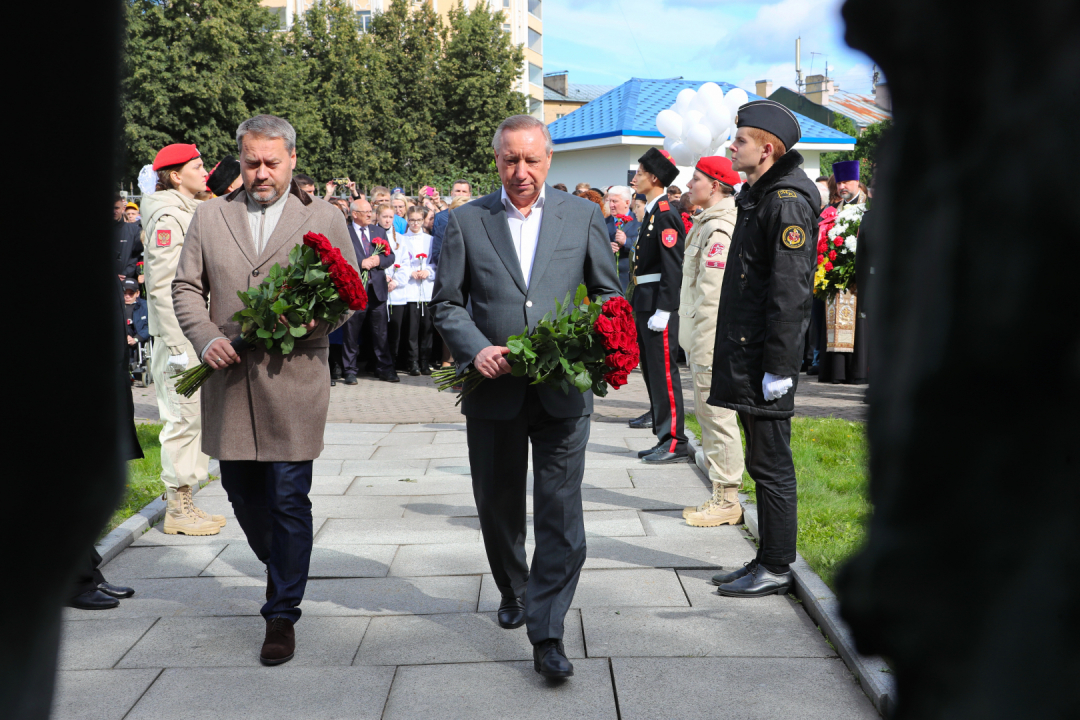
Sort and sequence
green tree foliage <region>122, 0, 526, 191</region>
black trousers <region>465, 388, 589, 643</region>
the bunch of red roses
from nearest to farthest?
1. the bunch of red roses
2. black trousers <region>465, 388, 589, 643</region>
3. green tree foliage <region>122, 0, 526, 191</region>

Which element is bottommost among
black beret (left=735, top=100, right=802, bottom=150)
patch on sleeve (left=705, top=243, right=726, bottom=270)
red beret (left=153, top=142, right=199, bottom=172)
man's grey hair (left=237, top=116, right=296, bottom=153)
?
patch on sleeve (left=705, top=243, right=726, bottom=270)

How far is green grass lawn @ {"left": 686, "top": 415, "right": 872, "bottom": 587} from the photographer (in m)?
5.35

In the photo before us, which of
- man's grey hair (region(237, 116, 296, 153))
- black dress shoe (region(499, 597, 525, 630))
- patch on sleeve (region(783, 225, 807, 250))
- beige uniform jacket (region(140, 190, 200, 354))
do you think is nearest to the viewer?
man's grey hair (region(237, 116, 296, 153))

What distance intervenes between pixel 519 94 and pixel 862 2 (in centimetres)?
5764

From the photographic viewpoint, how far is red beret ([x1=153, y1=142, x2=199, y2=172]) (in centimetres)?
626

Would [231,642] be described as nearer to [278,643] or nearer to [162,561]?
[278,643]

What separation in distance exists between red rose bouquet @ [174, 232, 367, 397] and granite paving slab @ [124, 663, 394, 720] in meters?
1.30

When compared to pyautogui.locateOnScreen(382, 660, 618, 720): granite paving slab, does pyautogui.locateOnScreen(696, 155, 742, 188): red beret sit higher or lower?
higher

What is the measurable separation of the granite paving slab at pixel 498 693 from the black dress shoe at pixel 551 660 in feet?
0.18

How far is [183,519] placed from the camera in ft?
20.8

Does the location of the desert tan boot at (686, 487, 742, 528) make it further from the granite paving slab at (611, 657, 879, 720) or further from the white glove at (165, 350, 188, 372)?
the white glove at (165, 350, 188, 372)

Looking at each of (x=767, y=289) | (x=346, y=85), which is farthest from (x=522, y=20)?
(x=767, y=289)

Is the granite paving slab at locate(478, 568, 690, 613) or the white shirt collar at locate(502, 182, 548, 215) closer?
the white shirt collar at locate(502, 182, 548, 215)

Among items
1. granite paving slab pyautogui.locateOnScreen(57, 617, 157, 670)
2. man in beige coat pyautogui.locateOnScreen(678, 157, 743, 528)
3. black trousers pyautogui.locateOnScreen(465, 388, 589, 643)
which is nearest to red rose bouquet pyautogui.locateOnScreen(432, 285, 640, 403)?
black trousers pyautogui.locateOnScreen(465, 388, 589, 643)
